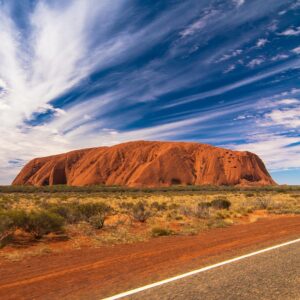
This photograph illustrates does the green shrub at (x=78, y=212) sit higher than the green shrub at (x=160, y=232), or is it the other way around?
the green shrub at (x=78, y=212)

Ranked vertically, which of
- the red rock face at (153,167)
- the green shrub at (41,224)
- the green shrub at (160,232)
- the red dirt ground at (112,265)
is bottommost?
the red dirt ground at (112,265)

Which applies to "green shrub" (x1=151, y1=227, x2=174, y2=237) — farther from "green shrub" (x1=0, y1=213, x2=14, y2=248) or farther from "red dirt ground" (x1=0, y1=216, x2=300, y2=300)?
"green shrub" (x1=0, y1=213, x2=14, y2=248)

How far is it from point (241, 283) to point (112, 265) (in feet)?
10.3

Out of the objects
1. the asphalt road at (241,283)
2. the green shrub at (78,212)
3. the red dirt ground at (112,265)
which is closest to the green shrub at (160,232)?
the red dirt ground at (112,265)

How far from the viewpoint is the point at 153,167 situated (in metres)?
111

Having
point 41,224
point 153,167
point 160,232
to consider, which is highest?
point 153,167

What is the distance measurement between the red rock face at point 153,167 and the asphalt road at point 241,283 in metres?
98.6

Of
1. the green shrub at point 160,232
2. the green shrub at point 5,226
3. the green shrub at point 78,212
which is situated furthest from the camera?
the green shrub at point 78,212

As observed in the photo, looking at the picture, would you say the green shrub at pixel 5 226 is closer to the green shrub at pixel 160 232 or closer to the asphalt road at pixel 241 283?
the green shrub at pixel 160 232

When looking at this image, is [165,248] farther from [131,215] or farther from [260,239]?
[131,215]

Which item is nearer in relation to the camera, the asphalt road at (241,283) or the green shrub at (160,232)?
the asphalt road at (241,283)

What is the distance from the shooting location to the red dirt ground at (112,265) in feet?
19.1

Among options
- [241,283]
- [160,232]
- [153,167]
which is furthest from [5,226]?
[153,167]

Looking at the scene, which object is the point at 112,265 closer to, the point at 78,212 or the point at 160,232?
the point at 160,232
